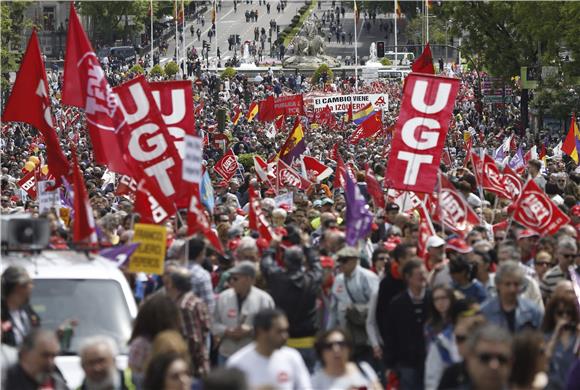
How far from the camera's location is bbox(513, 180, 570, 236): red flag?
16250 millimetres

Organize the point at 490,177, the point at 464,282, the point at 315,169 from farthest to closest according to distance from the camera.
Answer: the point at 315,169 < the point at 490,177 < the point at 464,282

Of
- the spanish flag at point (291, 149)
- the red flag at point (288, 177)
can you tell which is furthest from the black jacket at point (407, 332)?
the spanish flag at point (291, 149)

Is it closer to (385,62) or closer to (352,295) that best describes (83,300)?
(352,295)

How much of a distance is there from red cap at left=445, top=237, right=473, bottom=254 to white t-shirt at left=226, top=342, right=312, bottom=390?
4226mm

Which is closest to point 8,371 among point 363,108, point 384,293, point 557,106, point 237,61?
point 384,293

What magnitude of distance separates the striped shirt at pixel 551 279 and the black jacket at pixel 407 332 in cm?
180

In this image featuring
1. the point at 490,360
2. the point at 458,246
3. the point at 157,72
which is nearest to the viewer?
the point at 490,360

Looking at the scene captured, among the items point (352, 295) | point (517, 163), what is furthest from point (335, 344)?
point (517, 163)

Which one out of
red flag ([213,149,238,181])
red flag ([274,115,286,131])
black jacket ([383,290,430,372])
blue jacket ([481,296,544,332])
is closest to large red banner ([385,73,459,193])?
black jacket ([383,290,430,372])

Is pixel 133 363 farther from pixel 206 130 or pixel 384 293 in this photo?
pixel 206 130

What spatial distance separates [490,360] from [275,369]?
1429 mm

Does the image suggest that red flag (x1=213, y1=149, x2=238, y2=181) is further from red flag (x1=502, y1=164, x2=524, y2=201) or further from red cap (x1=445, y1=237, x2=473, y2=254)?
red cap (x1=445, y1=237, x2=473, y2=254)

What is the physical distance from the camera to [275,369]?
979cm

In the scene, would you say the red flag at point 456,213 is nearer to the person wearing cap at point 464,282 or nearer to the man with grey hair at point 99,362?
the person wearing cap at point 464,282
